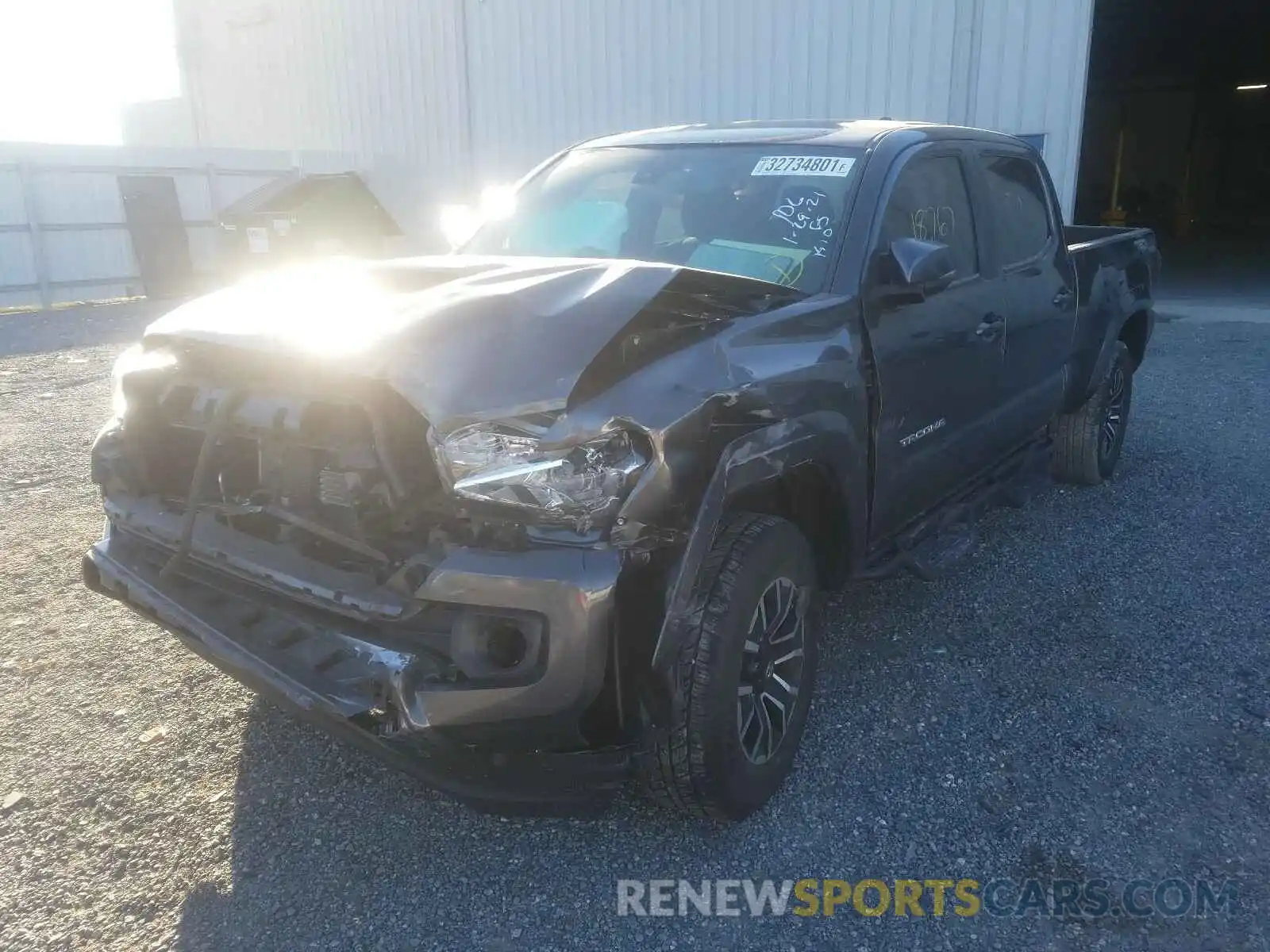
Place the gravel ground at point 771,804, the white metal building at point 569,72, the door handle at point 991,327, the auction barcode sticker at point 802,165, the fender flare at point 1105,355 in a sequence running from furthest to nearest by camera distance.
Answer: the white metal building at point 569,72, the fender flare at point 1105,355, the door handle at point 991,327, the auction barcode sticker at point 802,165, the gravel ground at point 771,804

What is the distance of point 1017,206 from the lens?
175 inches

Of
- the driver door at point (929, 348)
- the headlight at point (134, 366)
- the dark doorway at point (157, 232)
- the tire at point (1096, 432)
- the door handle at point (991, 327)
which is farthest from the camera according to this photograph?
the dark doorway at point (157, 232)

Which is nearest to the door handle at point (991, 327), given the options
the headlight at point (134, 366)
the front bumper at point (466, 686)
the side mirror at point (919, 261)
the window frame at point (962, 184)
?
the window frame at point (962, 184)

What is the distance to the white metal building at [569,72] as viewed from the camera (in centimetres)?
1115

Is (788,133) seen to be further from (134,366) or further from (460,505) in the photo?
(134,366)

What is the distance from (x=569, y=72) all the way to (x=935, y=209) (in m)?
11.5

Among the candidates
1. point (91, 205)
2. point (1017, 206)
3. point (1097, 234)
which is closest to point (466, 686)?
point (1017, 206)

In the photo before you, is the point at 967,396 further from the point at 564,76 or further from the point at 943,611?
the point at 564,76

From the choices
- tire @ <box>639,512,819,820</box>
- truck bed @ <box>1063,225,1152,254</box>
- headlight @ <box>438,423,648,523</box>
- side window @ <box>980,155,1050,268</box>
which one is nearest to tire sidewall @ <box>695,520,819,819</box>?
tire @ <box>639,512,819,820</box>

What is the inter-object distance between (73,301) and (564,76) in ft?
27.3

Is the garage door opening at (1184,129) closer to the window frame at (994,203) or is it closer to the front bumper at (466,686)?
the window frame at (994,203)

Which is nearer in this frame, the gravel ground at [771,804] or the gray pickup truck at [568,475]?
the gray pickup truck at [568,475]

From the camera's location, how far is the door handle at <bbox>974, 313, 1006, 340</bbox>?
A: 12.4 feet

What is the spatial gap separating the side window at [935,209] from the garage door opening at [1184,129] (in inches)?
653
